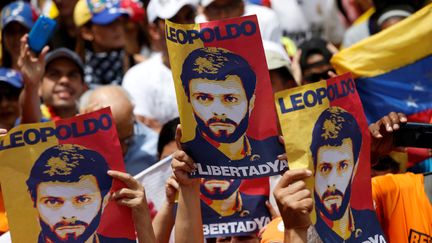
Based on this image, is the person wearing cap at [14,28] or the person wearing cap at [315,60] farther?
the person wearing cap at [14,28]

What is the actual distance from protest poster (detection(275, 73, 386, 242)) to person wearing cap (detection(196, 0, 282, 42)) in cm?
314

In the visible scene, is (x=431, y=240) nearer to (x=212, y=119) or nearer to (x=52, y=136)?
(x=212, y=119)

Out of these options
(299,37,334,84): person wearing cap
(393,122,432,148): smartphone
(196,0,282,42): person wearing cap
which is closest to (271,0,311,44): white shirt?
(196,0,282,42): person wearing cap

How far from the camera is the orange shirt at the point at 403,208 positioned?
5.21 meters

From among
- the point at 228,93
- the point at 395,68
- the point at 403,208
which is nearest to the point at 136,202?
the point at 228,93

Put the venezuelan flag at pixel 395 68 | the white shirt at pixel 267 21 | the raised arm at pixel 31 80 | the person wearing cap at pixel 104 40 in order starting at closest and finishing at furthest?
the venezuelan flag at pixel 395 68
the raised arm at pixel 31 80
the white shirt at pixel 267 21
the person wearing cap at pixel 104 40

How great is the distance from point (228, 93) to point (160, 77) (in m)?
3.28

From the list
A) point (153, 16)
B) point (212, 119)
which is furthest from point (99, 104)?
point (212, 119)

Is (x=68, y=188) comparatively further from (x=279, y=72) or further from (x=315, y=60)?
(x=315, y=60)

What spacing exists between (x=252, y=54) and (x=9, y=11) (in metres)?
4.52

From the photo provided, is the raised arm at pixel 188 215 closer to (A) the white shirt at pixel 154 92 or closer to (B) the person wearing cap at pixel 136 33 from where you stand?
(A) the white shirt at pixel 154 92

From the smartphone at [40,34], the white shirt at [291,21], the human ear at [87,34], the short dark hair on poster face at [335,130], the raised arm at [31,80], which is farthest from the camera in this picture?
the white shirt at [291,21]

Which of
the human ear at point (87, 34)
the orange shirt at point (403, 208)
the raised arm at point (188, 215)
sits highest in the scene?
the human ear at point (87, 34)

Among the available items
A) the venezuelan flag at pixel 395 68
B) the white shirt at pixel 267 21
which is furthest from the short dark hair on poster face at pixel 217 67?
the white shirt at pixel 267 21
